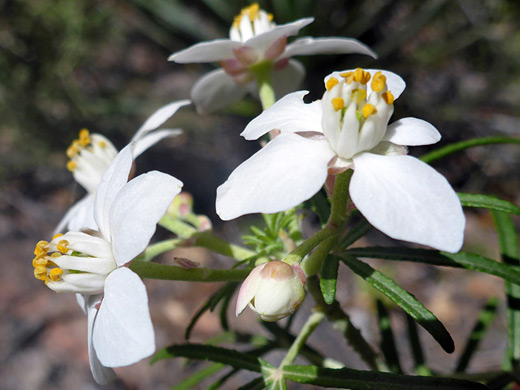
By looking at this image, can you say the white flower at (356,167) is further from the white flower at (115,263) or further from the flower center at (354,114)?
the white flower at (115,263)

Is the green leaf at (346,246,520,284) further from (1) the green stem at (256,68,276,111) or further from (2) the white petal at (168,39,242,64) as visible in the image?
(2) the white petal at (168,39,242,64)

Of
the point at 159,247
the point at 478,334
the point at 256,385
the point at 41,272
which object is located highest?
the point at 41,272

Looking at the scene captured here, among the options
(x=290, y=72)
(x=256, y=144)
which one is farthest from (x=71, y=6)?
(x=290, y=72)

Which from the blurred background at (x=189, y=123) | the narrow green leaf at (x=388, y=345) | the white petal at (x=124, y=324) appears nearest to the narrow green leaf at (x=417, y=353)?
the narrow green leaf at (x=388, y=345)

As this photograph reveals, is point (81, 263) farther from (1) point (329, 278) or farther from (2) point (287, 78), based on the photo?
(2) point (287, 78)

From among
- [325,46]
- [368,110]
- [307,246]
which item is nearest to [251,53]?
[325,46]

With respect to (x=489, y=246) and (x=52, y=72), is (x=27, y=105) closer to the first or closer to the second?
(x=52, y=72)
